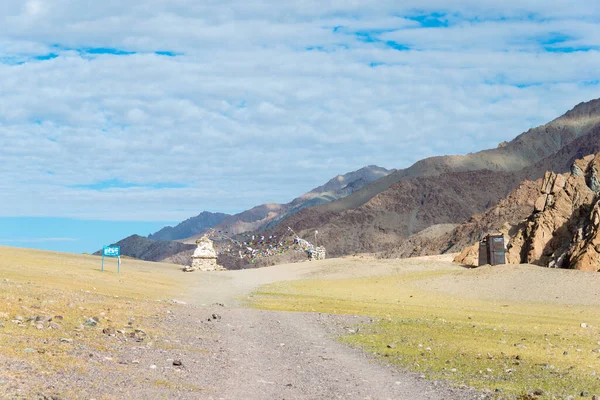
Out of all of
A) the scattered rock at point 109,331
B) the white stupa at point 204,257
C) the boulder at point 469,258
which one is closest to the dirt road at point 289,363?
the scattered rock at point 109,331

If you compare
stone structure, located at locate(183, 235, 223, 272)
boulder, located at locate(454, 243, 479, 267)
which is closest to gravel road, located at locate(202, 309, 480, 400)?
boulder, located at locate(454, 243, 479, 267)

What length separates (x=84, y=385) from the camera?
11.7 meters

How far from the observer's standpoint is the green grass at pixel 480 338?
1448 cm

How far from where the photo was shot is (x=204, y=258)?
71.8m

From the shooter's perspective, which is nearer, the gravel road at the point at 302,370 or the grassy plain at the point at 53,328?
the grassy plain at the point at 53,328

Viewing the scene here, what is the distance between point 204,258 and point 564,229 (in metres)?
37.3

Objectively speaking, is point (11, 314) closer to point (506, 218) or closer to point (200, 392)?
point (200, 392)

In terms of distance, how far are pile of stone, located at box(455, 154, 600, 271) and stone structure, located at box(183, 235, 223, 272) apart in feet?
90.6

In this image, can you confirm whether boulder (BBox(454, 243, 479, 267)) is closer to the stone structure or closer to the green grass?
the green grass

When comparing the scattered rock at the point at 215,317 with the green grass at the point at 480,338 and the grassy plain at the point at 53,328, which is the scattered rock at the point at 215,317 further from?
the green grass at the point at 480,338

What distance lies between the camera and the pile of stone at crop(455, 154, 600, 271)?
144ft

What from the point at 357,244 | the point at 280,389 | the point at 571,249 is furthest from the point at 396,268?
the point at 357,244

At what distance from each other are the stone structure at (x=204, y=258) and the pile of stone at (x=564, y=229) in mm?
27615

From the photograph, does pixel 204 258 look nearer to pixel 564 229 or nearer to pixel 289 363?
pixel 564 229
